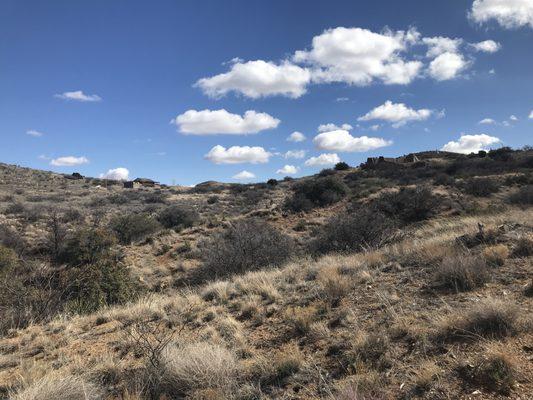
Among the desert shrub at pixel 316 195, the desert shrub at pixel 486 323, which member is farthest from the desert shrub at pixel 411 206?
the desert shrub at pixel 486 323

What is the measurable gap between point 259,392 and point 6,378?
161 inches

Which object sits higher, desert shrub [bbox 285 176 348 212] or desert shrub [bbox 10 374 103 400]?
desert shrub [bbox 285 176 348 212]

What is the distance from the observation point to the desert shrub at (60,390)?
500cm

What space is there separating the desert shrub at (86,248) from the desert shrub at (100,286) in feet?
21.4

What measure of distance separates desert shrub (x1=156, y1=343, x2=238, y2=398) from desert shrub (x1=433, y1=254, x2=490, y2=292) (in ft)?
13.7

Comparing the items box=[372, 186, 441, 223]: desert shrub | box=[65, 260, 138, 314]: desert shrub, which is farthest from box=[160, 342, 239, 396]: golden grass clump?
box=[372, 186, 441, 223]: desert shrub

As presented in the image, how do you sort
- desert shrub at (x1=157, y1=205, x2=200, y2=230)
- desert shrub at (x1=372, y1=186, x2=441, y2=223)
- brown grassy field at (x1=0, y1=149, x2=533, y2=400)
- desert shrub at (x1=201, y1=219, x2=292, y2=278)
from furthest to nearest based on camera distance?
desert shrub at (x1=157, y1=205, x2=200, y2=230), desert shrub at (x1=372, y1=186, x2=441, y2=223), desert shrub at (x1=201, y1=219, x2=292, y2=278), brown grassy field at (x1=0, y1=149, x2=533, y2=400)

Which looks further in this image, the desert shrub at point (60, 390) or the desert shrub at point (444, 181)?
the desert shrub at point (444, 181)

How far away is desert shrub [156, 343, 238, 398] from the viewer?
17.6 ft

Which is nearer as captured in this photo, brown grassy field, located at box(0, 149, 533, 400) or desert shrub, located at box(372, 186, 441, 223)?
brown grassy field, located at box(0, 149, 533, 400)

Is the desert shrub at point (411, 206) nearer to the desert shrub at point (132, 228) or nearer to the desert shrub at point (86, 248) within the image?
the desert shrub at point (86, 248)

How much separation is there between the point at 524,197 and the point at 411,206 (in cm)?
670

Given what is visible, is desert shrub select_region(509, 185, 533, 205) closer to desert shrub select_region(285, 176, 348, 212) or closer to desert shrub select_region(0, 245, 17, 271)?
desert shrub select_region(285, 176, 348, 212)

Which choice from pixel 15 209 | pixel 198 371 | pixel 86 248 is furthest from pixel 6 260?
pixel 15 209
